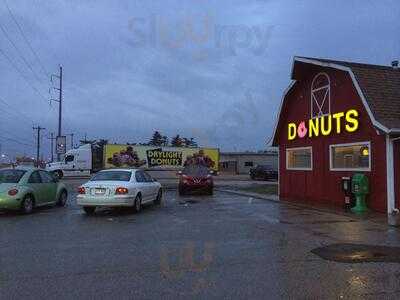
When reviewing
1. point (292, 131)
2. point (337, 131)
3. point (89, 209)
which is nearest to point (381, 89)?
point (337, 131)

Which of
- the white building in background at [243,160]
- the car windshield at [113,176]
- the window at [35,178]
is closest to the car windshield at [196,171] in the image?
the car windshield at [113,176]

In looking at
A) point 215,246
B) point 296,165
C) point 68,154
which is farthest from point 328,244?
point 68,154

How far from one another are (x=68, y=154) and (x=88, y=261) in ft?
157

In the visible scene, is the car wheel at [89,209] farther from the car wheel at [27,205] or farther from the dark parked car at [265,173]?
the dark parked car at [265,173]

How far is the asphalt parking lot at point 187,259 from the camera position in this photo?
23.6ft

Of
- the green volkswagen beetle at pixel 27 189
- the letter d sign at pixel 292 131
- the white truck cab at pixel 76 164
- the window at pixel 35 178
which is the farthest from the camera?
the white truck cab at pixel 76 164

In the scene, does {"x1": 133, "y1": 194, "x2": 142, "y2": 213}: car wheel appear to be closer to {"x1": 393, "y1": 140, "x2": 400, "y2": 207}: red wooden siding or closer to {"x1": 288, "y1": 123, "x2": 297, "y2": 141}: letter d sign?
{"x1": 393, "y1": 140, "x2": 400, "y2": 207}: red wooden siding

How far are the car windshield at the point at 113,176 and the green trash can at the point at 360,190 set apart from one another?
7423mm

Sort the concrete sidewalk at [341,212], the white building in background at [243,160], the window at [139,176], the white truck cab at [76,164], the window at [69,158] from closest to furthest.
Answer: the concrete sidewalk at [341,212], the window at [139,176], the white truck cab at [76,164], the window at [69,158], the white building in background at [243,160]

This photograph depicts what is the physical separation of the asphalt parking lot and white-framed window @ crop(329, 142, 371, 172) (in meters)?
3.50

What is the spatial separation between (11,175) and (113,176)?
3297 mm

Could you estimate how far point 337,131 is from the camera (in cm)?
2006

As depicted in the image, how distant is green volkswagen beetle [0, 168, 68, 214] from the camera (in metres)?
16.9

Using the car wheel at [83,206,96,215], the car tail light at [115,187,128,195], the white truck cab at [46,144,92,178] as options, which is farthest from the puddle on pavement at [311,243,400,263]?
the white truck cab at [46,144,92,178]
